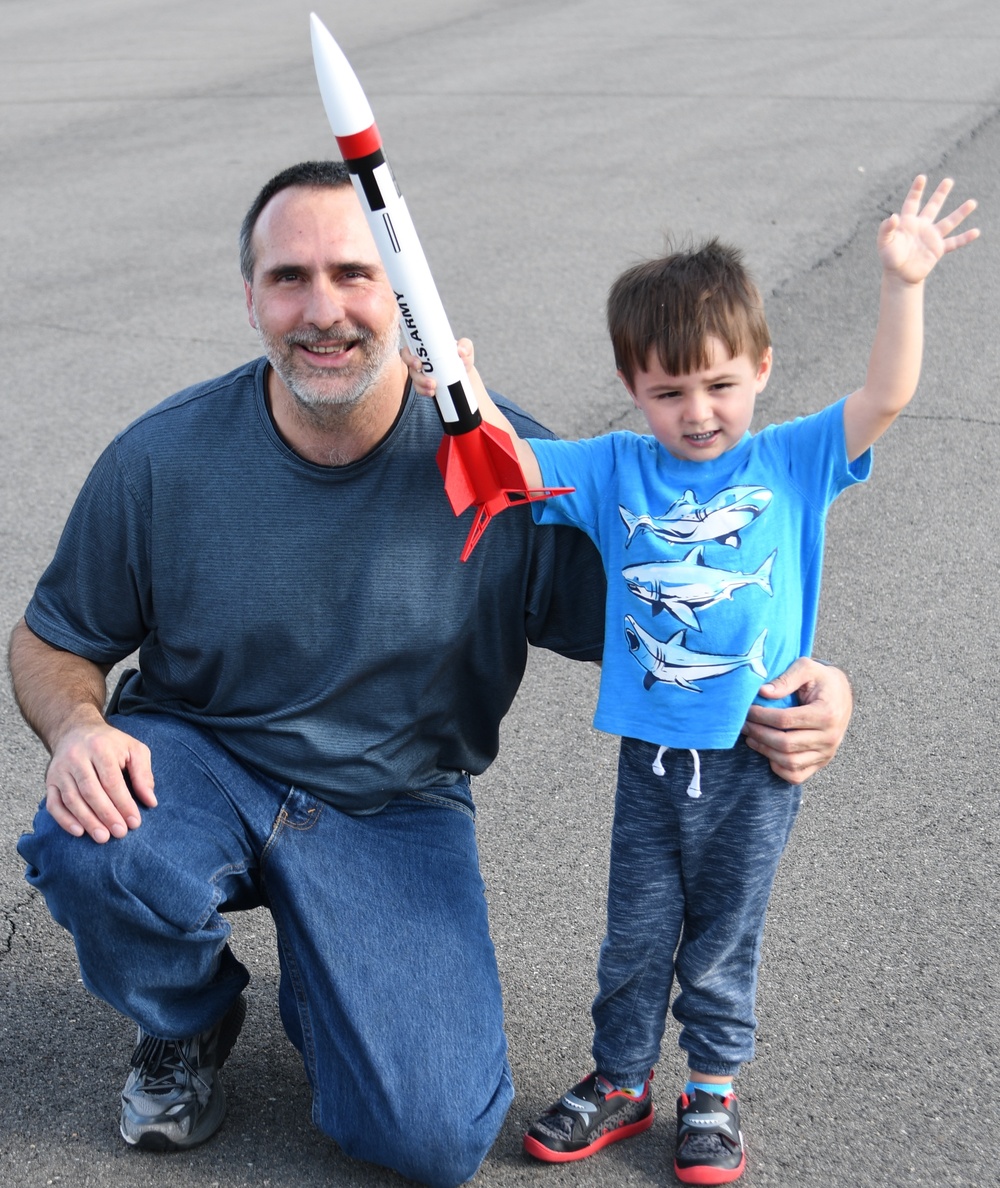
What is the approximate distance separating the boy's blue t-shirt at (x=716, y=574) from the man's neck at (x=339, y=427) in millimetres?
589

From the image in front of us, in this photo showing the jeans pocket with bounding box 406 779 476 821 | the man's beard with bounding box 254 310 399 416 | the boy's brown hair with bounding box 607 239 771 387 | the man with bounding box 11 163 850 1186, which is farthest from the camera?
the jeans pocket with bounding box 406 779 476 821

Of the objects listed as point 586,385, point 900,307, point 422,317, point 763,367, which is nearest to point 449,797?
point 422,317

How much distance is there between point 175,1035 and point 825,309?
578cm

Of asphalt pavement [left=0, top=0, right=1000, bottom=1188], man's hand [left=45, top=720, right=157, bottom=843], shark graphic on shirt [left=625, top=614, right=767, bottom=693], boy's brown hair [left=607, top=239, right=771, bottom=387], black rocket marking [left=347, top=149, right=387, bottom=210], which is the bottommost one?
asphalt pavement [left=0, top=0, right=1000, bottom=1188]

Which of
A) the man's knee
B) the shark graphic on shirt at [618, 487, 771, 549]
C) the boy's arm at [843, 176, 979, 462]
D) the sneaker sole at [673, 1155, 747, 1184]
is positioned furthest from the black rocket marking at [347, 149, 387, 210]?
the sneaker sole at [673, 1155, 747, 1184]

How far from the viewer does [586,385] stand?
264 inches

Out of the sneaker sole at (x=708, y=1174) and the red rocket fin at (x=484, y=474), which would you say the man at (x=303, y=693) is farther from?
the sneaker sole at (x=708, y=1174)

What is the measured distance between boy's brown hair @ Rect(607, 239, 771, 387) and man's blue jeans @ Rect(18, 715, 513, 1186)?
1.16 metres

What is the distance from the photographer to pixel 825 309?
7727 millimetres

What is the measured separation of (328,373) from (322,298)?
0.53 ft

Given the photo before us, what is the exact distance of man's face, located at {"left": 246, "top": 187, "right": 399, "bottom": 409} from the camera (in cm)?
310

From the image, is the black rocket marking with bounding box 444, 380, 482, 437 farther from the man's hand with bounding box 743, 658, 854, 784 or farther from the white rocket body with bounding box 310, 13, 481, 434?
the man's hand with bounding box 743, 658, 854, 784

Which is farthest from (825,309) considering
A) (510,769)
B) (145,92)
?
(145,92)

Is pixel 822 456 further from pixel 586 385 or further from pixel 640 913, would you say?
pixel 586 385
